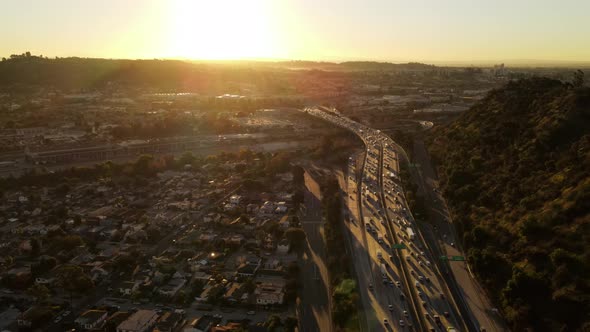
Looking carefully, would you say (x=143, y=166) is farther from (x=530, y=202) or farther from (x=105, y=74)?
(x=105, y=74)

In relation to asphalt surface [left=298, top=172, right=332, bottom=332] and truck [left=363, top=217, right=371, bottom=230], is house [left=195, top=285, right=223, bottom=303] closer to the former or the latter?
asphalt surface [left=298, top=172, right=332, bottom=332]

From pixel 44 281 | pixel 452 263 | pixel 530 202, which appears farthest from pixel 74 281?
pixel 530 202

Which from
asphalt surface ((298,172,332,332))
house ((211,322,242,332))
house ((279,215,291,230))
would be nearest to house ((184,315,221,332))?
house ((211,322,242,332))

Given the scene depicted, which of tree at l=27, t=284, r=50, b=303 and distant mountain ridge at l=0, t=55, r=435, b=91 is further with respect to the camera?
distant mountain ridge at l=0, t=55, r=435, b=91

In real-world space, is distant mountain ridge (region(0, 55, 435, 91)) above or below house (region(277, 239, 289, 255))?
above

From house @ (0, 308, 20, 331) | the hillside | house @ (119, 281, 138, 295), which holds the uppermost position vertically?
the hillside
